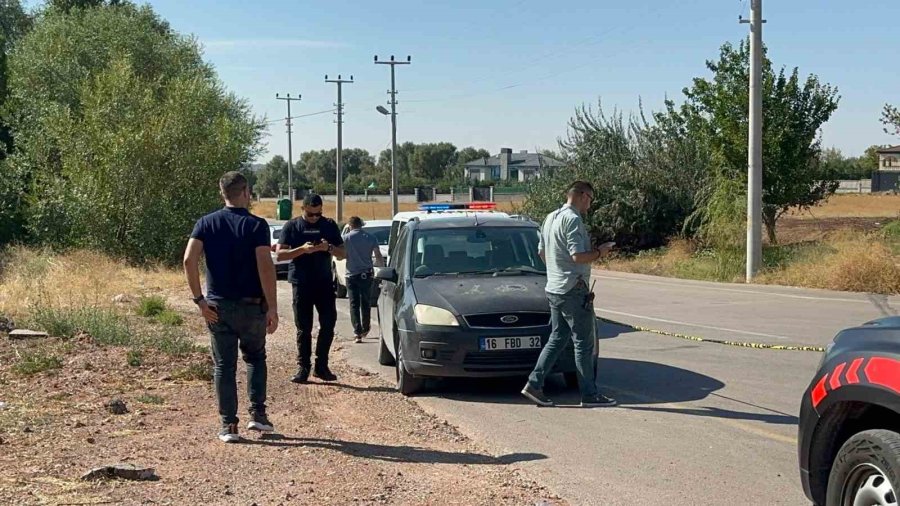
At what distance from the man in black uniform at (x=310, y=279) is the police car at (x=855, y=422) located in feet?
18.5

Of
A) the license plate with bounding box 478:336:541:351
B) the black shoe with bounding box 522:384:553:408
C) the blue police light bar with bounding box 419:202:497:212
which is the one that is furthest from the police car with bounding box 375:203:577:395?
the blue police light bar with bounding box 419:202:497:212

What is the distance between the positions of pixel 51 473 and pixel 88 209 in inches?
974

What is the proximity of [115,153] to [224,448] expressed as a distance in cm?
2431

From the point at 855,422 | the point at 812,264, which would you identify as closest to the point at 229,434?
the point at 855,422

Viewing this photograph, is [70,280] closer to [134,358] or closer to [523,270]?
[134,358]

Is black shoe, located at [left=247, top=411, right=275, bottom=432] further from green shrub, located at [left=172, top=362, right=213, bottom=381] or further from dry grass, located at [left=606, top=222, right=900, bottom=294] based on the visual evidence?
dry grass, located at [left=606, top=222, right=900, bottom=294]

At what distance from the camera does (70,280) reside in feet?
66.4

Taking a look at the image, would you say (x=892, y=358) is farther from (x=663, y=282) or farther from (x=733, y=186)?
(x=733, y=186)

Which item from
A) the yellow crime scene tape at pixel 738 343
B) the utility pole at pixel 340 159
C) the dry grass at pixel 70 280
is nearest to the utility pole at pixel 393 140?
the utility pole at pixel 340 159

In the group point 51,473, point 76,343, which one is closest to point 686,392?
point 51,473

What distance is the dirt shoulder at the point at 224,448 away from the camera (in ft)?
18.0

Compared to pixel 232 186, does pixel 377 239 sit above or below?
below

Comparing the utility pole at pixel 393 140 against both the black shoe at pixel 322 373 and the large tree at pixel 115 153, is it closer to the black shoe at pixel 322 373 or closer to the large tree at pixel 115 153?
the large tree at pixel 115 153

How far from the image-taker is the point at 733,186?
2509 cm
